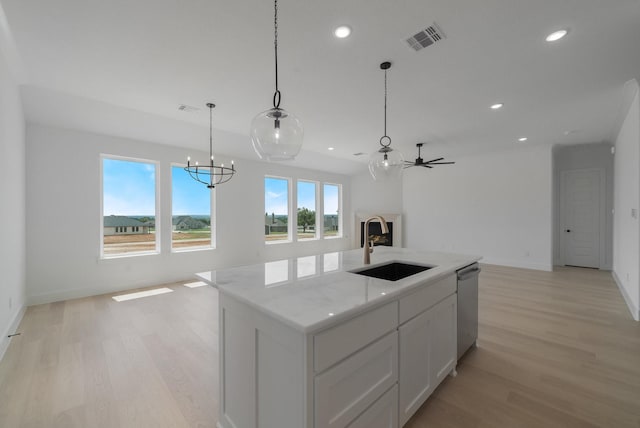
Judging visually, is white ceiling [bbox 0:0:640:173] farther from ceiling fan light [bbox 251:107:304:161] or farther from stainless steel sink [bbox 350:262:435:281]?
stainless steel sink [bbox 350:262:435:281]

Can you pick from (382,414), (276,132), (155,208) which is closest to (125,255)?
(155,208)

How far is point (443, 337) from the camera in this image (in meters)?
2.02

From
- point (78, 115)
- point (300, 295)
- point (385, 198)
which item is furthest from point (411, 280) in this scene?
point (385, 198)

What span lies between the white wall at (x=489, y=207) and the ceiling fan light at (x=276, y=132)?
6.49m

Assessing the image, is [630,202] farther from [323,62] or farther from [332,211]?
[332,211]

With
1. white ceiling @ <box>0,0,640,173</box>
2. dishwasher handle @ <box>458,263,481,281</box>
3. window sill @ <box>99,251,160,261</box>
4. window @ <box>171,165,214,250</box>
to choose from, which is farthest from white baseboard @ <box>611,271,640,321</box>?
window sill @ <box>99,251,160,261</box>

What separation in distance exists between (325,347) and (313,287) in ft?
1.49

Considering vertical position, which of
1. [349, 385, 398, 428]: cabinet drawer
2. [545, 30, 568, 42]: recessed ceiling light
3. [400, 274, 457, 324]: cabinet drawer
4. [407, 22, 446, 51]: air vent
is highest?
[407, 22, 446, 51]: air vent

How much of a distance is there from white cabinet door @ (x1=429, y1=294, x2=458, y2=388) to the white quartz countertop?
26 cm

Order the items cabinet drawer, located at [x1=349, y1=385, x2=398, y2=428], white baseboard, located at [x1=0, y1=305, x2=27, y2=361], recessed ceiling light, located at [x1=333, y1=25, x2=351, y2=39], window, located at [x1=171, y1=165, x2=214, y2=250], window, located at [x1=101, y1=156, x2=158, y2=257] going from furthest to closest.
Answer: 1. window, located at [x1=171, y1=165, x2=214, y2=250]
2. window, located at [x1=101, y1=156, x2=158, y2=257]
3. white baseboard, located at [x1=0, y1=305, x2=27, y2=361]
4. recessed ceiling light, located at [x1=333, y1=25, x2=351, y2=39]
5. cabinet drawer, located at [x1=349, y1=385, x2=398, y2=428]

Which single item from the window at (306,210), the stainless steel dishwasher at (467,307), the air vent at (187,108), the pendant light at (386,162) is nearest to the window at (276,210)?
the window at (306,210)

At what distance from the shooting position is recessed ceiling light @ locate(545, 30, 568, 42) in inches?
89.5

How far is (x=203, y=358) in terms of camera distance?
97.7 inches

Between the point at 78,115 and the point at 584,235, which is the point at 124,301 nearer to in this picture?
the point at 78,115
